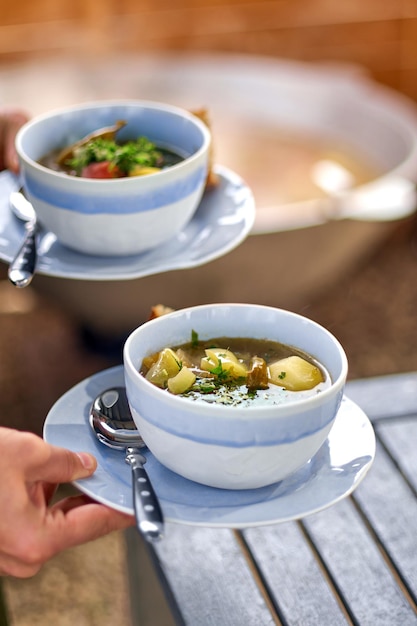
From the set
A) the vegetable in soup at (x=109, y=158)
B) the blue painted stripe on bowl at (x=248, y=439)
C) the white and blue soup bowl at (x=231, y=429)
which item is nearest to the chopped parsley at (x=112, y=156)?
the vegetable in soup at (x=109, y=158)

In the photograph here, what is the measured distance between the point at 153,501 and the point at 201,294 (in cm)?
113

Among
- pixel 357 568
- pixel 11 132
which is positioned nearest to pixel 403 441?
pixel 357 568

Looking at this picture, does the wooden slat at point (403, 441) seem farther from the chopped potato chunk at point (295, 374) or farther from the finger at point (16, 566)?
the finger at point (16, 566)

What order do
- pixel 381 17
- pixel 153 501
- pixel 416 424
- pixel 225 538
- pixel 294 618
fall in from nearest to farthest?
pixel 153 501 → pixel 294 618 → pixel 225 538 → pixel 416 424 → pixel 381 17

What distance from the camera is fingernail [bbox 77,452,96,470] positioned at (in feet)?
2.21

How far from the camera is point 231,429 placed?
0.63 metres

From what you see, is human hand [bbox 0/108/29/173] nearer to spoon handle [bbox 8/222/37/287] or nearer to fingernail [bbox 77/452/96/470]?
spoon handle [bbox 8/222/37/287]

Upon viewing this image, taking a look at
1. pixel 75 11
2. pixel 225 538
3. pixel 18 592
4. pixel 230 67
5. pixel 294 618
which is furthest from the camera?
pixel 75 11

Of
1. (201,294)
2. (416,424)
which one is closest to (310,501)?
(416,424)

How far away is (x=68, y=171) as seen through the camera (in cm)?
92

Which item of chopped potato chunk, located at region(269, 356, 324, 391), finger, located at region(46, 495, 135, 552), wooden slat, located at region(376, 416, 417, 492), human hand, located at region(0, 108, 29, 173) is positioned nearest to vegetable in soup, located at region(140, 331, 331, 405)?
chopped potato chunk, located at region(269, 356, 324, 391)

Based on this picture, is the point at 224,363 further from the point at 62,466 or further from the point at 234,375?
the point at 62,466

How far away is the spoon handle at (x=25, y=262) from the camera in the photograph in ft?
2.61

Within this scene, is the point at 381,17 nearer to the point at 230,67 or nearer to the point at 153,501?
the point at 230,67
